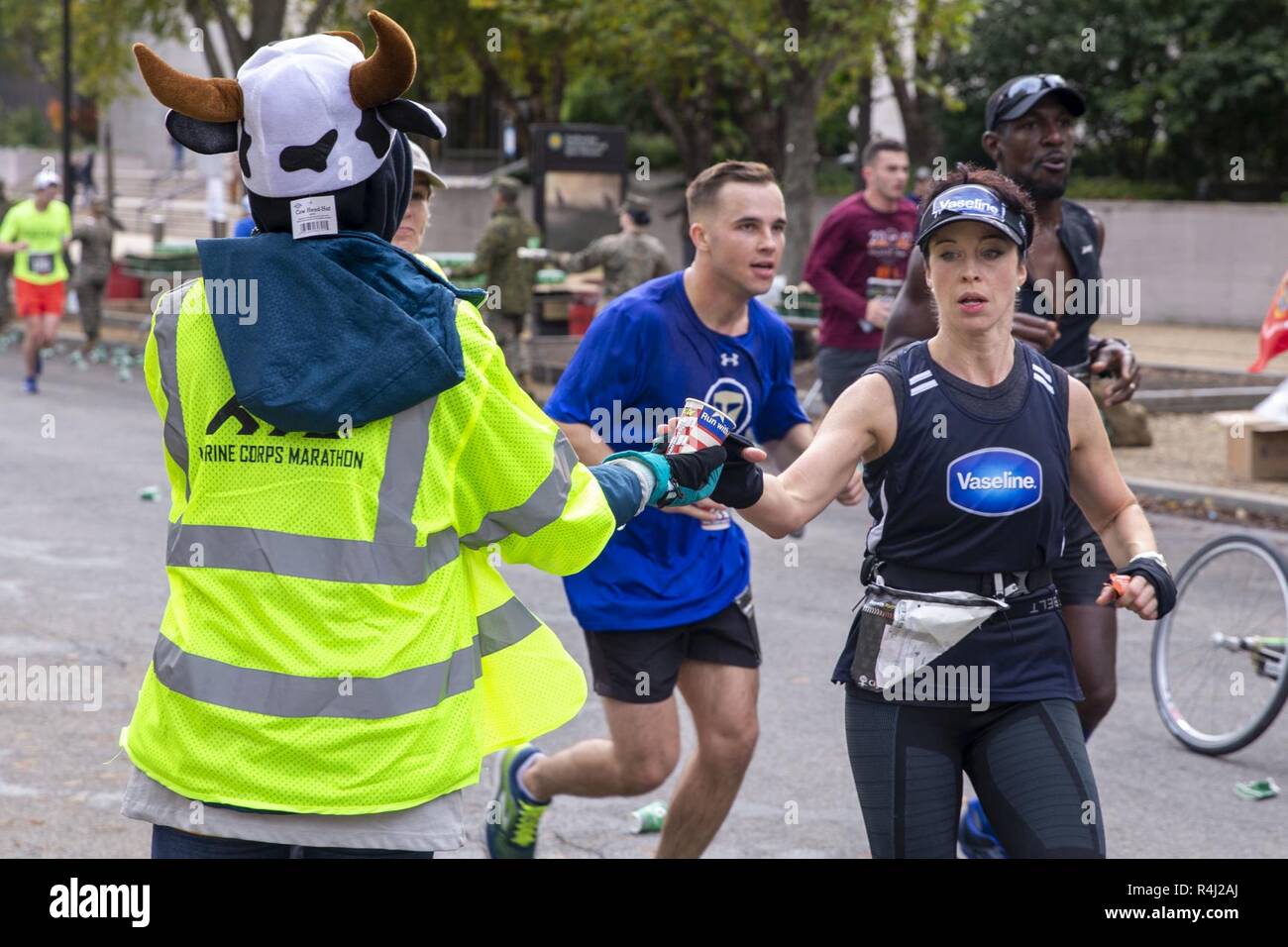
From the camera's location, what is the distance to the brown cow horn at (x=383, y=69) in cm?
286

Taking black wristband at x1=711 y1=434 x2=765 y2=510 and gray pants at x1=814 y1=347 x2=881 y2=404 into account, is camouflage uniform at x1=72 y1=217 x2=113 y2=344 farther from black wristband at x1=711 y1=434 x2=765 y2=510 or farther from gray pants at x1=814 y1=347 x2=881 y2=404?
black wristband at x1=711 y1=434 x2=765 y2=510

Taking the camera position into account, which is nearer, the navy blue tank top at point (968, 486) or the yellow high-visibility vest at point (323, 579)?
the yellow high-visibility vest at point (323, 579)

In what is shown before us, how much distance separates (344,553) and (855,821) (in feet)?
11.1

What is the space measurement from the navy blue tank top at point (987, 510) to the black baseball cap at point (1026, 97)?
2021mm

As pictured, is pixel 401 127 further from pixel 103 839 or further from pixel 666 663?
pixel 103 839

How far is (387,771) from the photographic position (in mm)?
2846

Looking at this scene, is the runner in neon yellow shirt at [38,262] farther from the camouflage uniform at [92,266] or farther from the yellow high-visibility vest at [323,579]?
the yellow high-visibility vest at [323,579]

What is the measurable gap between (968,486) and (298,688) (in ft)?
5.20

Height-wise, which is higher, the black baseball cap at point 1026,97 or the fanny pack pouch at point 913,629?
the black baseball cap at point 1026,97

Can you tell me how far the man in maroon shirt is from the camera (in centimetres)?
1105

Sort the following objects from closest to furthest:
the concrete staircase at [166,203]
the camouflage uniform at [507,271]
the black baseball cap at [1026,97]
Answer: the black baseball cap at [1026,97]
the camouflage uniform at [507,271]
the concrete staircase at [166,203]

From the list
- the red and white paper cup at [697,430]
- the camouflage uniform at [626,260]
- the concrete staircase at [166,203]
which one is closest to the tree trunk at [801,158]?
the camouflage uniform at [626,260]

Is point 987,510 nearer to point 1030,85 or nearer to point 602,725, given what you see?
point 1030,85
